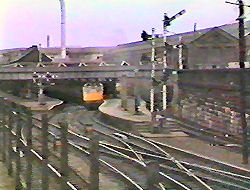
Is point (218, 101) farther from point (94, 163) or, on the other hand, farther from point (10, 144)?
point (94, 163)

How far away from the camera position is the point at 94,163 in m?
2.18

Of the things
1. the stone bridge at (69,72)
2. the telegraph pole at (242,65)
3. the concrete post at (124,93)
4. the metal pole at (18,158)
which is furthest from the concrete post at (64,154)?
the stone bridge at (69,72)

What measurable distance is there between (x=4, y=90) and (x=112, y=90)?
4.50 metres

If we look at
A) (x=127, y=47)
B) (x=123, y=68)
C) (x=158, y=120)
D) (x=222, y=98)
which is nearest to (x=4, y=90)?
(x=123, y=68)

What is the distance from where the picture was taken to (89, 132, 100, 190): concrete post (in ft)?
6.88

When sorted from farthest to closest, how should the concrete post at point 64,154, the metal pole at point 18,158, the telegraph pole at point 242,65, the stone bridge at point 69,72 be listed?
the stone bridge at point 69,72
the telegraph pole at point 242,65
the metal pole at point 18,158
the concrete post at point 64,154

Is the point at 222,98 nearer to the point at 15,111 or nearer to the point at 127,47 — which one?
the point at 127,47

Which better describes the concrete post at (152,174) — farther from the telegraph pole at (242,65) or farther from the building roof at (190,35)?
the building roof at (190,35)

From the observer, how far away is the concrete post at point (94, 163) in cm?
210

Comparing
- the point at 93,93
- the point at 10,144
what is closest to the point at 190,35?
the point at 93,93

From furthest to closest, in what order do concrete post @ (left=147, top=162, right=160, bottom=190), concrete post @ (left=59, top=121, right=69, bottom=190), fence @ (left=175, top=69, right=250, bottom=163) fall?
fence @ (left=175, top=69, right=250, bottom=163)
concrete post @ (left=59, top=121, right=69, bottom=190)
concrete post @ (left=147, top=162, right=160, bottom=190)

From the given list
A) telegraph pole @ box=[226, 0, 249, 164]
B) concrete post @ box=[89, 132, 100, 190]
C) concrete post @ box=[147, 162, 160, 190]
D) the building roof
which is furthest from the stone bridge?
concrete post @ box=[147, 162, 160, 190]

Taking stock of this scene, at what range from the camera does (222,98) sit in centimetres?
691

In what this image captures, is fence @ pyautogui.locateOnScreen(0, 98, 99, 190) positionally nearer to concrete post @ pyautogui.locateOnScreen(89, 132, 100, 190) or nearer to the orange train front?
concrete post @ pyautogui.locateOnScreen(89, 132, 100, 190)
